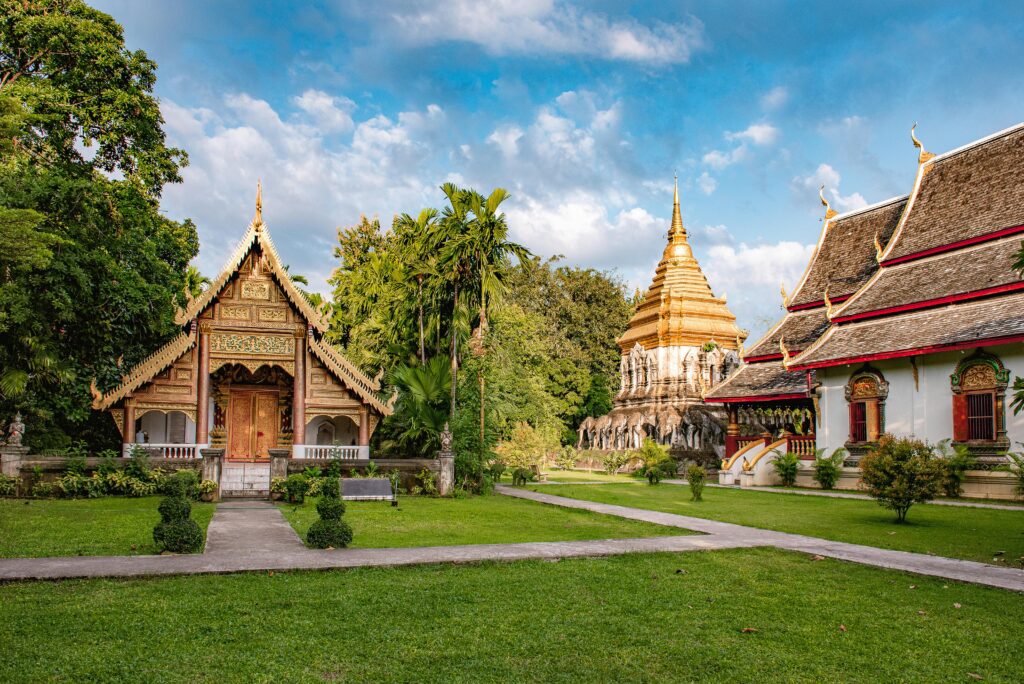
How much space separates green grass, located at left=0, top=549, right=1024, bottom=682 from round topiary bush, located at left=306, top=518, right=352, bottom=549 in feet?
4.82

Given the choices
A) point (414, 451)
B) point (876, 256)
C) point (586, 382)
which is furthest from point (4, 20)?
point (586, 382)

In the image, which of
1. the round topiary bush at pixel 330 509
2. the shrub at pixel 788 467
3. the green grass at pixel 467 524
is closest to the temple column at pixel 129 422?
the green grass at pixel 467 524

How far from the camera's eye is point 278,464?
15.5 m

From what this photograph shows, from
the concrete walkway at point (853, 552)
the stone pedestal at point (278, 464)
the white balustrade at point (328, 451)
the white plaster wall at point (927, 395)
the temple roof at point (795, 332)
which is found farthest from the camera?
the temple roof at point (795, 332)

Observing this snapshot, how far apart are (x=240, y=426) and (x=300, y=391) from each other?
369 centimetres

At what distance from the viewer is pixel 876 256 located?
24.1 meters

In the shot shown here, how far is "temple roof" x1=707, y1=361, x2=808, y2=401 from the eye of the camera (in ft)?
79.0

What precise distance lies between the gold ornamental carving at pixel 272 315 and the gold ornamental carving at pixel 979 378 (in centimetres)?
1655

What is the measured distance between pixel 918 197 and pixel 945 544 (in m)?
16.8

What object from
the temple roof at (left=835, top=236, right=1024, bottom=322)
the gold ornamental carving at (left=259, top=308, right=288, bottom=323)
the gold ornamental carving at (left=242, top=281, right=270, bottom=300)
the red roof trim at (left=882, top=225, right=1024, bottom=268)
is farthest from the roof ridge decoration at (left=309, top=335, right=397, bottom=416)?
the red roof trim at (left=882, top=225, right=1024, bottom=268)

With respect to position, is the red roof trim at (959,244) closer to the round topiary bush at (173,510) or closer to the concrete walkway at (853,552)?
the concrete walkway at (853,552)

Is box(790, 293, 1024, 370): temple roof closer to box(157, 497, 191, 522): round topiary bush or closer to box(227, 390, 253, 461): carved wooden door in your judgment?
box(227, 390, 253, 461): carved wooden door

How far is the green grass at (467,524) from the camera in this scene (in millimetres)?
10086

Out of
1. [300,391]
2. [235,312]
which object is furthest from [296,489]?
[235,312]
